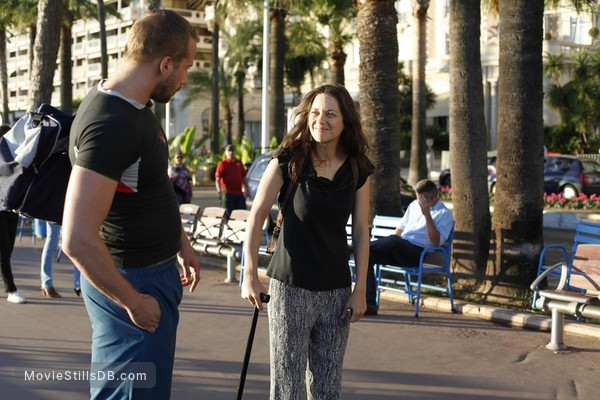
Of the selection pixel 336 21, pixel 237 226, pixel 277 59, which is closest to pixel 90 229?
pixel 237 226

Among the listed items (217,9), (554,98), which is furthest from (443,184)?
(554,98)

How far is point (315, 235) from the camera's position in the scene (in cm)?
429

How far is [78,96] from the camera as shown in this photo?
90.2 metres

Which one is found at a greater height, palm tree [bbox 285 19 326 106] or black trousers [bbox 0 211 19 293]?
palm tree [bbox 285 19 326 106]

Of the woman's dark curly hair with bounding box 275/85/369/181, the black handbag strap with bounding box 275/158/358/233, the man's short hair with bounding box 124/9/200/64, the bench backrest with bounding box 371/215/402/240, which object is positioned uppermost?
the man's short hair with bounding box 124/9/200/64

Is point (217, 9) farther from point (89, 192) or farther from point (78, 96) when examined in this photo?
point (78, 96)

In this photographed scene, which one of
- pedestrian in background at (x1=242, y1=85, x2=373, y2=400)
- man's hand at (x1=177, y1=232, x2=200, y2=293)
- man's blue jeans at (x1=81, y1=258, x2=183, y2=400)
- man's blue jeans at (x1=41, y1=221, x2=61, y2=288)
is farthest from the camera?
man's blue jeans at (x1=41, y1=221, x2=61, y2=288)

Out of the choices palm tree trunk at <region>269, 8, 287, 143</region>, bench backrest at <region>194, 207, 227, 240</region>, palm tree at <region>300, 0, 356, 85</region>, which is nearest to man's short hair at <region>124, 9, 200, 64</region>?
bench backrest at <region>194, 207, 227, 240</region>

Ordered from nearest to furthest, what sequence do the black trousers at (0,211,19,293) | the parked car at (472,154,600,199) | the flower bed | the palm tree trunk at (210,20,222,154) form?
the black trousers at (0,211,19,293)
the flower bed
the parked car at (472,154,600,199)
the palm tree trunk at (210,20,222,154)

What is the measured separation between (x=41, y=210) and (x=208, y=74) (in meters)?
60.3

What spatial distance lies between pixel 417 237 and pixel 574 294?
2.27m

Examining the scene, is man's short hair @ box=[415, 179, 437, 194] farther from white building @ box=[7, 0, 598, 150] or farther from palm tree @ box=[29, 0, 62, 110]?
white building @ box=[7, 0, 598, 150]

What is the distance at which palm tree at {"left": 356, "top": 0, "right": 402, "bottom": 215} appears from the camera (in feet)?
38.7

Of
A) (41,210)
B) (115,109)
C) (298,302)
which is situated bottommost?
(298,302)
